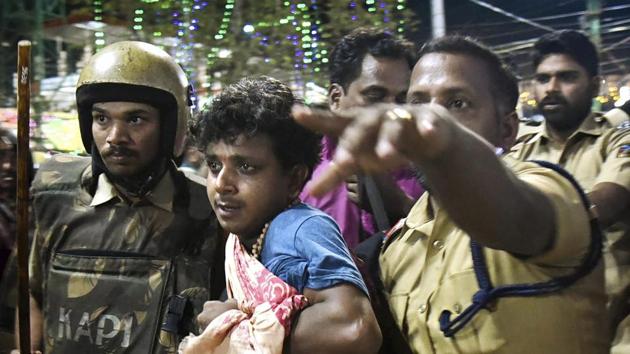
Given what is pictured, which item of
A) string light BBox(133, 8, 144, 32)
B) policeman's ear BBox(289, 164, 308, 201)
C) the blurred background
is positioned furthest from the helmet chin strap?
string light BBox(133, 8, 144, 32)

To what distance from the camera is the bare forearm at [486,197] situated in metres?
1.28

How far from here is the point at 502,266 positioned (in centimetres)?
156

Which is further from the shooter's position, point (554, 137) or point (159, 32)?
point (159, 32)

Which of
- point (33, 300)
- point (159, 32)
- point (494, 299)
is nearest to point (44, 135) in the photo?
point (159, 32)

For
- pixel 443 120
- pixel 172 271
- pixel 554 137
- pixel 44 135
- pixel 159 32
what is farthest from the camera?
pixel 44 135

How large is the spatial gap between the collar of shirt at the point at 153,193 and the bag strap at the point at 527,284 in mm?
1377

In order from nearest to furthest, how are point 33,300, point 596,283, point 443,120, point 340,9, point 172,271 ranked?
point 443,120 < point 596,283 < point 172,271 < point 33,300 < point 340,9

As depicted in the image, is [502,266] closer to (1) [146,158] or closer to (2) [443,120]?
(2) [443,120]

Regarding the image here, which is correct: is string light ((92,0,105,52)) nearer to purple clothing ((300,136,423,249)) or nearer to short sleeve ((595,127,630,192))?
purple clothing ((300,136,423,249))

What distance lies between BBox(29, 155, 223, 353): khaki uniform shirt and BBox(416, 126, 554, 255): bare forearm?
1.34 meters

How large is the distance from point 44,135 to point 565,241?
10.4 metres

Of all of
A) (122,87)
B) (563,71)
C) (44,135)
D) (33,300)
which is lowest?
(44,135)

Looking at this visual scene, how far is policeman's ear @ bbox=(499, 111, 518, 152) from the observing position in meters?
1.98

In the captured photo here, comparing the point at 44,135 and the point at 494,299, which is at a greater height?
the point at 494,299
